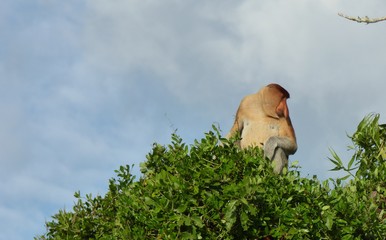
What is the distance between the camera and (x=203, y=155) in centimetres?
1006

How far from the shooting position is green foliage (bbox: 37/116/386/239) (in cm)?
896

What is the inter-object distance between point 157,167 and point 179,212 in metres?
2.16

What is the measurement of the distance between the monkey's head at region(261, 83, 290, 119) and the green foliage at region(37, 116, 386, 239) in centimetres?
218

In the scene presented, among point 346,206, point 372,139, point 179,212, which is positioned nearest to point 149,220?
point 179,212

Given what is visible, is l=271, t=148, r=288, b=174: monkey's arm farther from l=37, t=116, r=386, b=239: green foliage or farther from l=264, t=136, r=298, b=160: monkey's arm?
l=37, t=116, r=386, b=239: green foliage

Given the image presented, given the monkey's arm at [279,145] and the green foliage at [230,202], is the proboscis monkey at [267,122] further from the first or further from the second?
the green foliage at [230,202]

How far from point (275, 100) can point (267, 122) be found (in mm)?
501

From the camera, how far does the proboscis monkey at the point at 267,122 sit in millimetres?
12734

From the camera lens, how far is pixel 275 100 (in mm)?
13281

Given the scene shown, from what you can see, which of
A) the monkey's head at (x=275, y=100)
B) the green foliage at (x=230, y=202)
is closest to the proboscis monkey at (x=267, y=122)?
the monkey's head at (x=275, y=100)

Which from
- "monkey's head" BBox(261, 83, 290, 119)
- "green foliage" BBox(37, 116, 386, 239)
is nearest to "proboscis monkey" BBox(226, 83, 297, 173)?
"monkey's head" BBox(261, 83, 290, 119)

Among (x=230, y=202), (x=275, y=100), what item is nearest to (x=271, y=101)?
(x=275, y=100)

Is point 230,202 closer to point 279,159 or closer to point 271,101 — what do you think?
point 279,159

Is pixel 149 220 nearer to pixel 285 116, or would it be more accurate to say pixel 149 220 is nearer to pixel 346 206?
pixel 346 206
